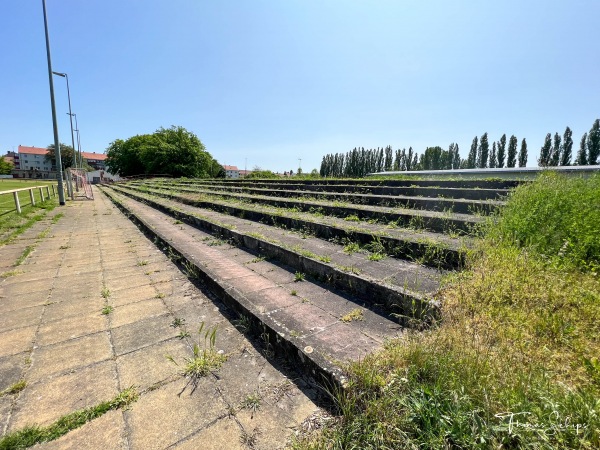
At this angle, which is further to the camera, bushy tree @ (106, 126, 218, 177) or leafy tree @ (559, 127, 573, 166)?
bushy tree @ (106, 126, 218, 177)

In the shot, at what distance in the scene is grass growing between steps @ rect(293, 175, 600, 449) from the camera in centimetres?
115

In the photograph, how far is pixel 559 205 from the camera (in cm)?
337

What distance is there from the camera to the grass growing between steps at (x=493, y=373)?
45.4 inches

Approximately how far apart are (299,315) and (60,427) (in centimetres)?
166

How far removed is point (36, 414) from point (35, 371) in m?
0.52

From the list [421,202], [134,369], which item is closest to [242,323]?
[134,369]

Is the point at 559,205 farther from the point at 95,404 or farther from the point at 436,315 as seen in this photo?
the point at 95,404

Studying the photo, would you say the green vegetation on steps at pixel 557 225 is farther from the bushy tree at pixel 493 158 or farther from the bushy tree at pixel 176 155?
the bushy tree at pixel 493 158

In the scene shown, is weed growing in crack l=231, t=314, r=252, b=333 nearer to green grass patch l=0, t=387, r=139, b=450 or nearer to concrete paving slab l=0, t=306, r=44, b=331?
green grass patch l=0, t=387, r=139, b=450

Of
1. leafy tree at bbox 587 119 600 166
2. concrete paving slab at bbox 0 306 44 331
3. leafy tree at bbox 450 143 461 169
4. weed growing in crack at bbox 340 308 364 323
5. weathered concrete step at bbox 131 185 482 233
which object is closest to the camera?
weed growing in crack at bbox 340 308 364 323

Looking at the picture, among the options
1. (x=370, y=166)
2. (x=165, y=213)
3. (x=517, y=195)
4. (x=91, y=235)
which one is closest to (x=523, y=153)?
(x=370, y=166)

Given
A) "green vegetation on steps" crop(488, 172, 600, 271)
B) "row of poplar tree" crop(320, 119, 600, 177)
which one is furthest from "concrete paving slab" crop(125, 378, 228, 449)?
"row of poplar tree" crop(320, 119, 600, 177)

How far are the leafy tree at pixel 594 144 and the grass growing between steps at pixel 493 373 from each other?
3617cm

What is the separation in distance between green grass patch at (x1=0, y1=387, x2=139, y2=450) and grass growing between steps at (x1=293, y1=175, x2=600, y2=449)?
116 cm
